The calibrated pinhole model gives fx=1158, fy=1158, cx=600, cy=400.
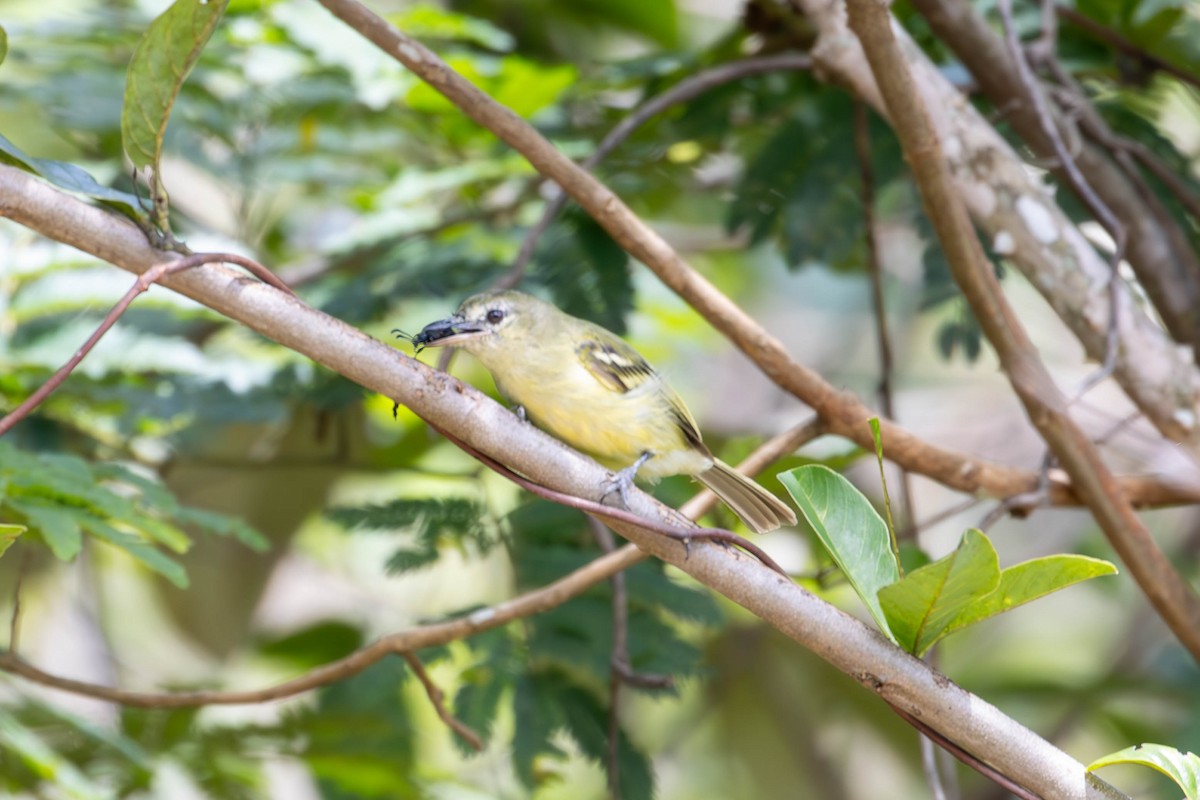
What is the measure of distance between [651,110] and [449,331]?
0.81m

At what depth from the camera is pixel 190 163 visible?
3830mm

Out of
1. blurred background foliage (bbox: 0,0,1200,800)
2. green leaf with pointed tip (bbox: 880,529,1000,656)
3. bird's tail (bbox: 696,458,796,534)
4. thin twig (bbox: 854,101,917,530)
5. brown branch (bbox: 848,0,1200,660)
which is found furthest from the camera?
thin twig (bbox: 854,101,917,530)

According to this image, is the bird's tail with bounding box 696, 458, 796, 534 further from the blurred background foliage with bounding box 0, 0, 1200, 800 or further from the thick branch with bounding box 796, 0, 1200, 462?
the thick branch with bounding box 796, 0, 1200, 462

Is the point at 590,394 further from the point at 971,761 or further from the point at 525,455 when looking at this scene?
the point at 971,761

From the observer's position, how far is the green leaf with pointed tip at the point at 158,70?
1.47m

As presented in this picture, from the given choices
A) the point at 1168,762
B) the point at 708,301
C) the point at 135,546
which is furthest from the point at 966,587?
the point at 135,546

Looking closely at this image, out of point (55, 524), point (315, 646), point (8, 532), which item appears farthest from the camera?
point (315, 646)

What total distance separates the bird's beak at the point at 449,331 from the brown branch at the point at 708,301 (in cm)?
37

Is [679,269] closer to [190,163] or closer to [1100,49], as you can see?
[1100,49]

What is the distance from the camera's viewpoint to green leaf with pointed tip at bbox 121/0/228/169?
147 centimetres

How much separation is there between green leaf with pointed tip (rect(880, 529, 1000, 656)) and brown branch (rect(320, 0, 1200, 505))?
2.59 ft

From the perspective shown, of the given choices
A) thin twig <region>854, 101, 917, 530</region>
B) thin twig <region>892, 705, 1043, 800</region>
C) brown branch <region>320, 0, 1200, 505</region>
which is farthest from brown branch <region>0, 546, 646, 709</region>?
thin twig <region>854, 101, 917, 530</region>

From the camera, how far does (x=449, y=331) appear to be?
2.42 m

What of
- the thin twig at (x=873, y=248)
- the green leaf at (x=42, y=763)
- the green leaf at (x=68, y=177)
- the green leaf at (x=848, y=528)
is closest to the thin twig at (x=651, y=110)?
the thin twig at (x=873, y=248)
